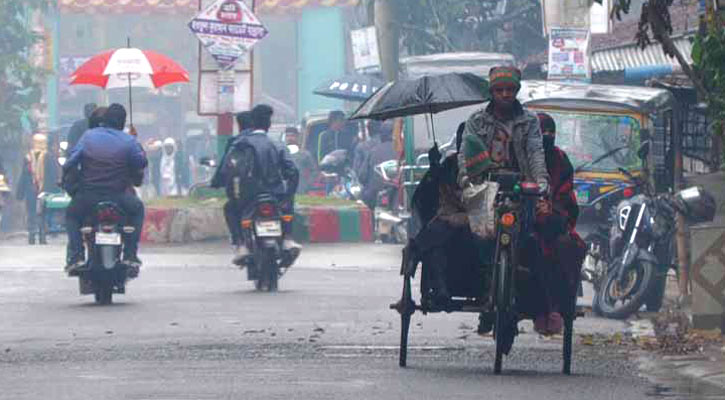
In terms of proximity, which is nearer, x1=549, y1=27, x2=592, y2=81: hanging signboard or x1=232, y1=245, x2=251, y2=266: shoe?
x1=232, y1=245, x2=251, y2=266: shoe

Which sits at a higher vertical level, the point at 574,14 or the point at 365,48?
the point at 574,14

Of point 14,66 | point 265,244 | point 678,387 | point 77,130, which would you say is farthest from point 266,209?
point 14,66

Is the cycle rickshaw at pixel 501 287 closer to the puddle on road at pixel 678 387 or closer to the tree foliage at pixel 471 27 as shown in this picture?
the puddle on road at pixel 678 387

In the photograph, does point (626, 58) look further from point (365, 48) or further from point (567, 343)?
point (567, 343)

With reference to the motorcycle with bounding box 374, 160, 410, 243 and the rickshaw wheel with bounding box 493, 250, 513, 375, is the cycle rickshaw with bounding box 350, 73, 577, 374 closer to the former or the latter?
the rickshaw wheel with bounding box 493, 250, 513, 375

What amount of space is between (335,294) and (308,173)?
19.2m

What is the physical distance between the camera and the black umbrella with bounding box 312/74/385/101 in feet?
127

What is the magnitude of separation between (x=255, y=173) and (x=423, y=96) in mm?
5207

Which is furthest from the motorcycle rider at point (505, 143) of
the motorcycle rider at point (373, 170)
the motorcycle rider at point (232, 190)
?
the motorcycle rider at point (373, 170)

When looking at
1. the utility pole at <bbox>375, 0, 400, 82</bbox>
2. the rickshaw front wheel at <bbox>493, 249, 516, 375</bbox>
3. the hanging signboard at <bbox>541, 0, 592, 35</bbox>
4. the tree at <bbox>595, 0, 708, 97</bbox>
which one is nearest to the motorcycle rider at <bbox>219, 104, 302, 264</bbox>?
the tree at <bbox>595, 0, 708, 97</bbox>

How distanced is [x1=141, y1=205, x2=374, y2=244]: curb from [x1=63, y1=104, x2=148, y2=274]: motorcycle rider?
27.1 ft

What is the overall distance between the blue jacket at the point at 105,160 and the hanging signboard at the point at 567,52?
1138cm

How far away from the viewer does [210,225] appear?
24672 mm

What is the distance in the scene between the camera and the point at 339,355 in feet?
37.6
